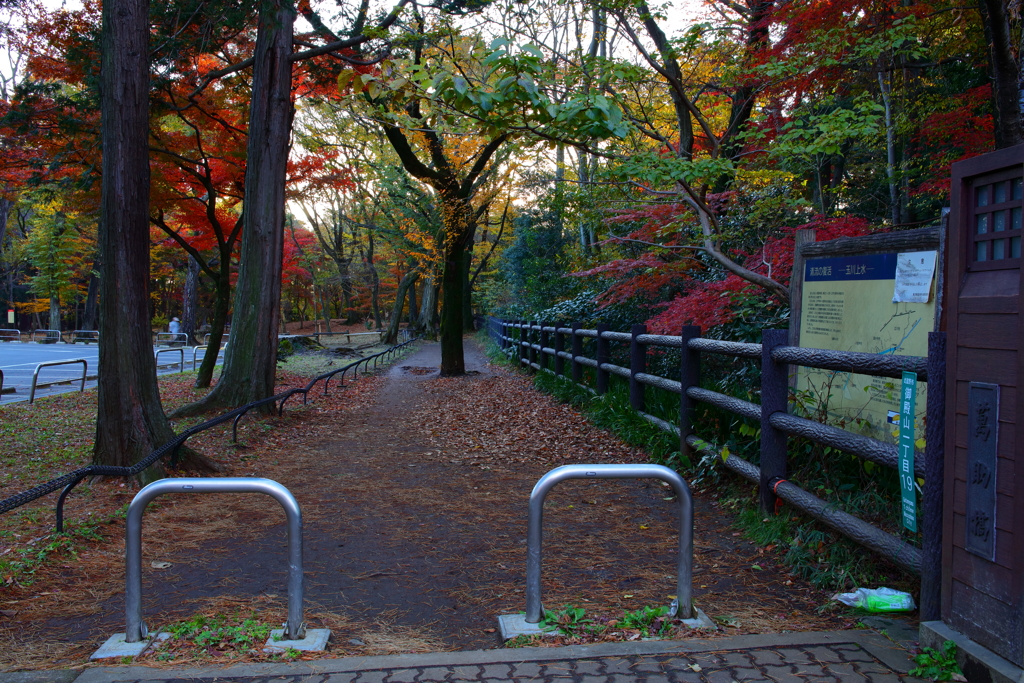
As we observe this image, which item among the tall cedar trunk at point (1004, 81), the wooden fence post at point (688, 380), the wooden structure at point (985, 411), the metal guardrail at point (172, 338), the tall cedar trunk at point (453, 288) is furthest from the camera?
the metal guardrail at point (172, 338)

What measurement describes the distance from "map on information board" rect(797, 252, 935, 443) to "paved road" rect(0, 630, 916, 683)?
1.53m

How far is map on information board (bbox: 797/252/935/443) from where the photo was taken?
12.9 feet

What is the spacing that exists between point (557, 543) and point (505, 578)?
69 centimetres

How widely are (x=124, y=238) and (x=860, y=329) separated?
5935 mm

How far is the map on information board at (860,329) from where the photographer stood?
392 centimetres

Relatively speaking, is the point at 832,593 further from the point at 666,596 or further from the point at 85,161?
the point at 85,161

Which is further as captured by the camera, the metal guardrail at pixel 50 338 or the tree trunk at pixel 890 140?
the metal guardrail at pixel 50 338

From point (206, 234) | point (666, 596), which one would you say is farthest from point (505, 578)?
point (206, 234)

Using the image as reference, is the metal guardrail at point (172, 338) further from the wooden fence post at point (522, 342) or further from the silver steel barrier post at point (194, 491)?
the silver steel barrier post at point (194, 491)

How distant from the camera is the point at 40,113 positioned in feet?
32.4

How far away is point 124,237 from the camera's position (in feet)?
19.1

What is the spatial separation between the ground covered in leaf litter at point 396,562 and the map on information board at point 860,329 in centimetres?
110

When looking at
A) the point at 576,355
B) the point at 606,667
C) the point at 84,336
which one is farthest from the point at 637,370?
the point at 84,336

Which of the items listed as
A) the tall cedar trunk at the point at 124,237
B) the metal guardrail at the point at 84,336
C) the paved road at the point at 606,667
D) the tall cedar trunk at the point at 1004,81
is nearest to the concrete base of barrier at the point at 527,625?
the paved road at the point at 606,667
